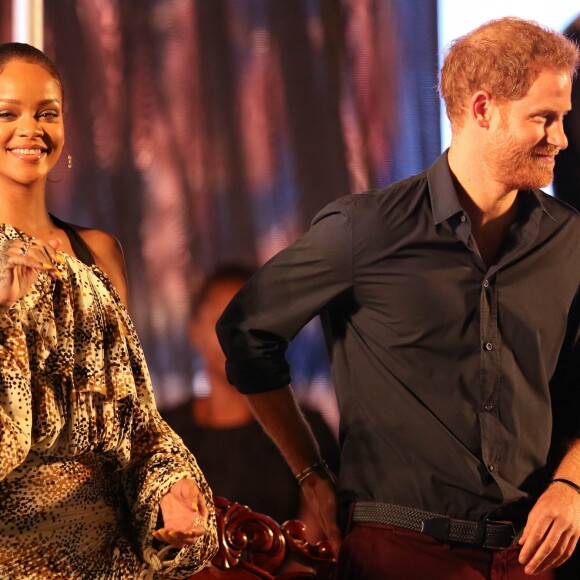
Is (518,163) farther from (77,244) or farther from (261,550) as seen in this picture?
(261,550)

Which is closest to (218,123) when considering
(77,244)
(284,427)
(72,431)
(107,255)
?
(107,255)

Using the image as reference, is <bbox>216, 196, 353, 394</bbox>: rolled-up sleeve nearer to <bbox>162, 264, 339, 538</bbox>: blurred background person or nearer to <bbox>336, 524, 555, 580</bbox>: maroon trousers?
<bbox>336, 524, 555, 580</bbox>: maroon trousers

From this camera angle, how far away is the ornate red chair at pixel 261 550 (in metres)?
2.64

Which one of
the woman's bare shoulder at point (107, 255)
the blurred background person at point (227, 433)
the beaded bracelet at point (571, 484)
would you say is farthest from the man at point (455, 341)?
→ the blurred background person at point (227, 433)

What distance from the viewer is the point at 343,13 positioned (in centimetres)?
287

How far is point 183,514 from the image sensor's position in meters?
1.76

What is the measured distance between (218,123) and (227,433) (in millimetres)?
833

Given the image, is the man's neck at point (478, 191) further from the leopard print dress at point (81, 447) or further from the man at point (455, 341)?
Result: the leopard print dress at point (81, 447)

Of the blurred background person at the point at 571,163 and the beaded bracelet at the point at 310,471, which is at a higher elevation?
the blurred background person at the point at 571,163

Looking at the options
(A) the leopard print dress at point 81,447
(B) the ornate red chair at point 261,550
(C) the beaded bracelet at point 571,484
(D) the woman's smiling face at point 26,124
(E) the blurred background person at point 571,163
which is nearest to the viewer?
(A) the leopard print dress at point 81,447

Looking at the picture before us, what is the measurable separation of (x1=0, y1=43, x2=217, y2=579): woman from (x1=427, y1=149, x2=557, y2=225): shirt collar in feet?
2.25

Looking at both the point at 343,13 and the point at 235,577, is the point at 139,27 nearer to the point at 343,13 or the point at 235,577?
the point at 343,13

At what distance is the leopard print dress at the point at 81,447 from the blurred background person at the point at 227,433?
0.83 m

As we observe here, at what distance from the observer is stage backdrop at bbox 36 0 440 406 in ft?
9.04
